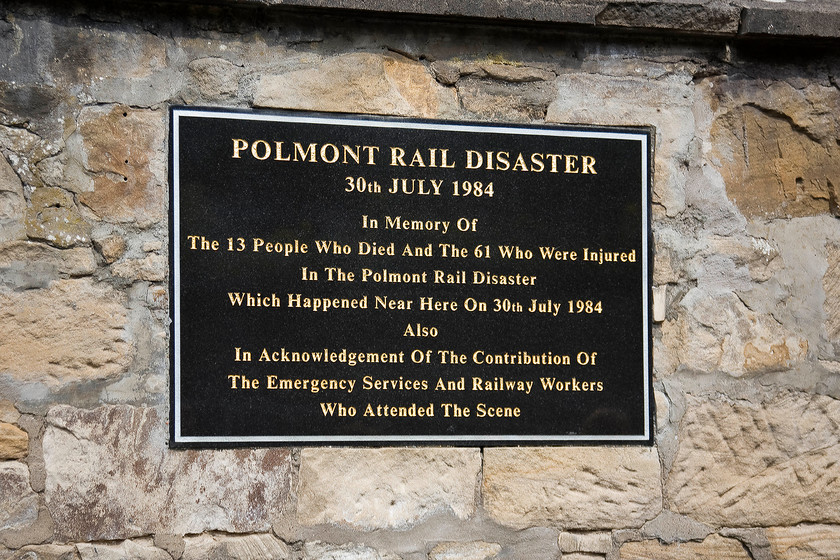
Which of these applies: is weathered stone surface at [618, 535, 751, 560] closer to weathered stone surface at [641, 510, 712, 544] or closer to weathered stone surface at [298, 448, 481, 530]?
weathered stone surface at [641, 510, 712, 544]

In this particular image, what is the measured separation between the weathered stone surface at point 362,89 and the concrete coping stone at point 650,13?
0.17 metres

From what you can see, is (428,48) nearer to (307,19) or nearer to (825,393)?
(307,19)

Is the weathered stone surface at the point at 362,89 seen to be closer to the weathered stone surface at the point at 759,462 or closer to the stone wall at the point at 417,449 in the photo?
the stone wall at the point at 417,449

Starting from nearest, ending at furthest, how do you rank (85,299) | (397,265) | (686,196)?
(85,299) → (397,265) → (686,196)

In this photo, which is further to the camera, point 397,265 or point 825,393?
point 825,393

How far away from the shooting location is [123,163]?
101 inches

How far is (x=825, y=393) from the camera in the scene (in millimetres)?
2877

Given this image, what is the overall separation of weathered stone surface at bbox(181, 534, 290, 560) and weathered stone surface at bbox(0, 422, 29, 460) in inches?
22.4

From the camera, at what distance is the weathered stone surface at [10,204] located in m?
2.49

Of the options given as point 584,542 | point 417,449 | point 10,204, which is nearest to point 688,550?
point 584,542

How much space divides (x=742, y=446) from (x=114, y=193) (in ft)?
7.46

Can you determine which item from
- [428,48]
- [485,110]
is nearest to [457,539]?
[485,110]

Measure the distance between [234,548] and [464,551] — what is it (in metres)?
0.74

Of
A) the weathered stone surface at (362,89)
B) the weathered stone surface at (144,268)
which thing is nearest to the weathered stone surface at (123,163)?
the weathered stone surface at (144,268)
